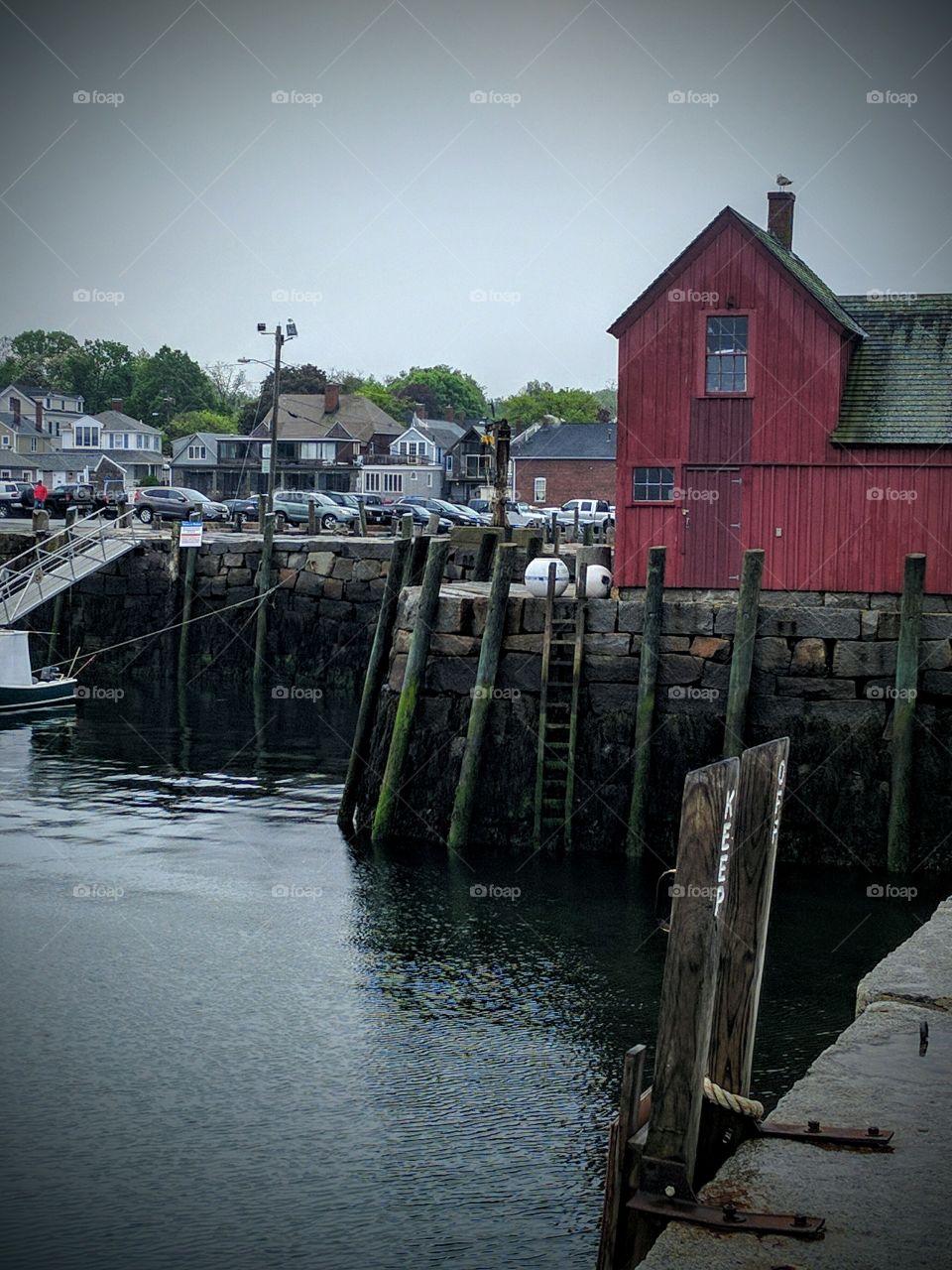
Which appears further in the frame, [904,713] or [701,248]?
[701,248]

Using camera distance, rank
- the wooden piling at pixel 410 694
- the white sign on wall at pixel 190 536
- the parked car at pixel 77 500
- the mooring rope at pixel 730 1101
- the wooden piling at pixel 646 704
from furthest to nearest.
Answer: the parked car at pixel 77 500 < the white sign on wall at pixel 190 536 < the wooden piling at pixel 410 694 < the wooden piling at pixel 646 704 < the mooring rope at pixel 730 1101

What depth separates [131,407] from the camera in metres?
144

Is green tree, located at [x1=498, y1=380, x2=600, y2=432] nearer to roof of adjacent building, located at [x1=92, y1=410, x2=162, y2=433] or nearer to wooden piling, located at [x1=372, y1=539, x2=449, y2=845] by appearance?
roof of adjacent building, located at [x1=92, y1=410, x2=162, y2=433]

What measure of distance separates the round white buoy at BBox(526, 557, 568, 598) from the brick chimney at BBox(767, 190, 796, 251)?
36.5 feet

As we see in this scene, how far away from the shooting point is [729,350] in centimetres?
2508

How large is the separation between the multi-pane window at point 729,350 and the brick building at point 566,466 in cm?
6843

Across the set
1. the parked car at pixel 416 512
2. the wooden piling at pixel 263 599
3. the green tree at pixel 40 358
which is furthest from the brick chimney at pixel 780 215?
the green tree at pixel 40 358

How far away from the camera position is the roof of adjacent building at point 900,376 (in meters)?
24.6

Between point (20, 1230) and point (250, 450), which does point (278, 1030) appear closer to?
point (20, 1230)

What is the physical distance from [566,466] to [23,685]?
2585 inches

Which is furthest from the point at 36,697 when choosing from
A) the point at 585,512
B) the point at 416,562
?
the point at 585,512

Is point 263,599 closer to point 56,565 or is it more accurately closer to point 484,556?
point 56,565

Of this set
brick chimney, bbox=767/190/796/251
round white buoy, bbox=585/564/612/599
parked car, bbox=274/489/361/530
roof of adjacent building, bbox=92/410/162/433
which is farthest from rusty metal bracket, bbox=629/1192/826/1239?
roof of adjacent building, bbox=92/410/162/433

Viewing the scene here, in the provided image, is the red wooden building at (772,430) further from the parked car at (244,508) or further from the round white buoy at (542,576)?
the parked car at (244,508)
